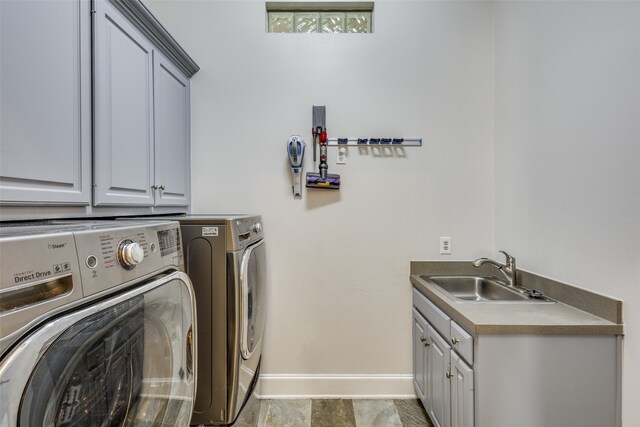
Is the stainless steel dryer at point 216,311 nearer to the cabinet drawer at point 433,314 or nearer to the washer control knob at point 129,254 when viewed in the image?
the washer control knob at point 129,254

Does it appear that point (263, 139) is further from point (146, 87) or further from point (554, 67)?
point (554, 67)

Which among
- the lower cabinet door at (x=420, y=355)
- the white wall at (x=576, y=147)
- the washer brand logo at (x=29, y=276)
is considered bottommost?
the lower cabinet door at (x=420, y=355)

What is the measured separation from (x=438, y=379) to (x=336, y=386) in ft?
2.54

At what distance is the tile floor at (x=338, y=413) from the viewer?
1.84 metres

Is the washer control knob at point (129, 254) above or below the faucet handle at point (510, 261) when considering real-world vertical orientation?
above

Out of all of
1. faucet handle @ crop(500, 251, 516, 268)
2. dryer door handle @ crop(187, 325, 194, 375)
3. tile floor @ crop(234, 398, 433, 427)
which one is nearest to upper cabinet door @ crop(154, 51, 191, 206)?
dryer door handle @ crop(187, 325, 194, 375)

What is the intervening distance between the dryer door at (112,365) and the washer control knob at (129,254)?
7cm

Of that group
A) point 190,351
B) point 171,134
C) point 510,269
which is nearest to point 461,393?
point 510,269

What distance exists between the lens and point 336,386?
210 cm

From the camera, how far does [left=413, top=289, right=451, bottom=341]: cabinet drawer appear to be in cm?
151

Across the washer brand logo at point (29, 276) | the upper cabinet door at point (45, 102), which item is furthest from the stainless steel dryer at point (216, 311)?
the washer brand logo at point (29, 276)

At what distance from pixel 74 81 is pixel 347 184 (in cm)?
151

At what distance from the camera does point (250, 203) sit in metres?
2.12

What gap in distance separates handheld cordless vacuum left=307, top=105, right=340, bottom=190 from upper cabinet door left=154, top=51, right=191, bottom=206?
823 millimetres
